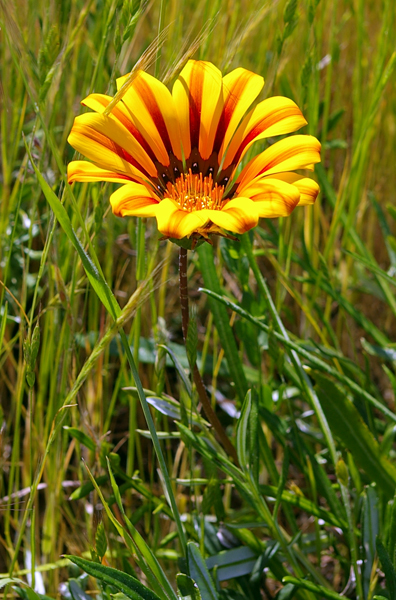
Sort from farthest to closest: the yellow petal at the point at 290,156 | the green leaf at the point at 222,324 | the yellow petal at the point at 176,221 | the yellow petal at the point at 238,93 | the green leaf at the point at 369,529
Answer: the green leaf at the point at 222,324 → the green leaf at the point at 369,529 → the yellow petal at the point at 238,93 → the yellow petal at the point at 290,156 → the yellow petal at the point at 176,221

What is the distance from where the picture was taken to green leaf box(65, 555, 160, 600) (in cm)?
68

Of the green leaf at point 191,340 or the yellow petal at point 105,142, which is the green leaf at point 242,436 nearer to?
the green leaf at point 191,340

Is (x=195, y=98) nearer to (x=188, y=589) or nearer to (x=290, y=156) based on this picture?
(x=290, y=156)

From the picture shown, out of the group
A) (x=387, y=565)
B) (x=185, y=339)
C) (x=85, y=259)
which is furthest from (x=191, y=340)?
(x=387, y=565)

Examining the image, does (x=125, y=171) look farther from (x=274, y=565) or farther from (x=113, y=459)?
(x=274, y=565)

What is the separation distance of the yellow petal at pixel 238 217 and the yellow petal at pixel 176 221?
15 mm

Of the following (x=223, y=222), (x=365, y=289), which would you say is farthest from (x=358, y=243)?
(x=223, y=222)

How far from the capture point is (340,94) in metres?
1.81

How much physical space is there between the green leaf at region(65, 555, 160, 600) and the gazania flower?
1.17 ft

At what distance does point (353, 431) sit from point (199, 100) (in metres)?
0.56

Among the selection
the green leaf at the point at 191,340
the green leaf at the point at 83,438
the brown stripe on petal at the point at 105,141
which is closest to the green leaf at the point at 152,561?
the green leaf at the point at 191,340

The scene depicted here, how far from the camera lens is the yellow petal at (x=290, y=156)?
0.74m

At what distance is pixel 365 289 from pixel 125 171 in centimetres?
88

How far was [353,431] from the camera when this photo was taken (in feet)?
3.38
